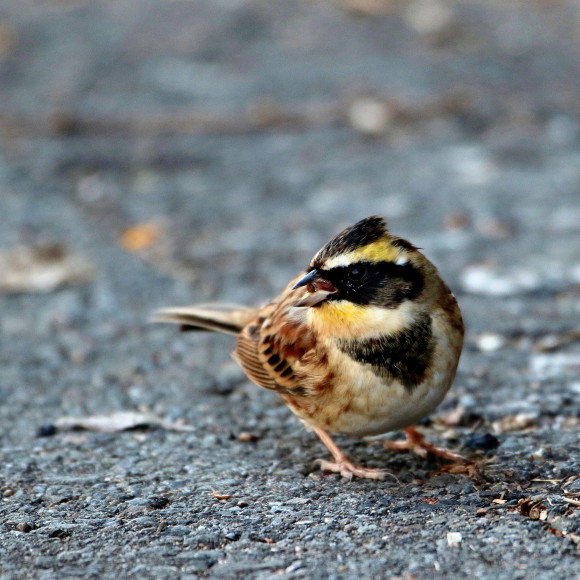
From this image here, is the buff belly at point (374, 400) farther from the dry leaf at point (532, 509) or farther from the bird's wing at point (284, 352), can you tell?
the dry leaf at point (532, 509)

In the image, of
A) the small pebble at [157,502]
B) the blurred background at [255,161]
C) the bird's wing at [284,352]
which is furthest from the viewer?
the blurred background at [255,161]

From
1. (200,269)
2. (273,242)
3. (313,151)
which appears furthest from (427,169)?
(200,269)

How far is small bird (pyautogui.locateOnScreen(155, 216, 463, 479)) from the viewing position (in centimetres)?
412

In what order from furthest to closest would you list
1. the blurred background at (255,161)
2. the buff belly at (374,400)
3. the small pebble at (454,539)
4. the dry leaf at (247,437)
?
the blurred background at (255,161), the dry leaf at (247,437), the buff belly at (374,400), the small pebble at (454,539)

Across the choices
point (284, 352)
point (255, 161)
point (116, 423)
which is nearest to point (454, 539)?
point (284, 352)

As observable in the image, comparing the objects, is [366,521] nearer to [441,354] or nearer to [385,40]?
[441,354]

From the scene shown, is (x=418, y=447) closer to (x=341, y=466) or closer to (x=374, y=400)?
(x=341, y=466)

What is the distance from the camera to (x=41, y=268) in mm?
7188

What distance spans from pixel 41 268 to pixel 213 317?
7.42 feet

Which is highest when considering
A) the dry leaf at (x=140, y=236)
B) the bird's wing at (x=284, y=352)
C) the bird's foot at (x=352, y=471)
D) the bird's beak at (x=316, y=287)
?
the bird's beak at (x=316, y=287)

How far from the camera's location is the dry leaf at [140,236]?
7.53m

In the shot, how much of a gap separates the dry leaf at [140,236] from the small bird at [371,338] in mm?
3343

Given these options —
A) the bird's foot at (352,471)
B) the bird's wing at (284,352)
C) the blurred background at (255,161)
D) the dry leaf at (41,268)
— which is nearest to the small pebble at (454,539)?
the bird's foot at (352,471)

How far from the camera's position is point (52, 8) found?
12727mm
